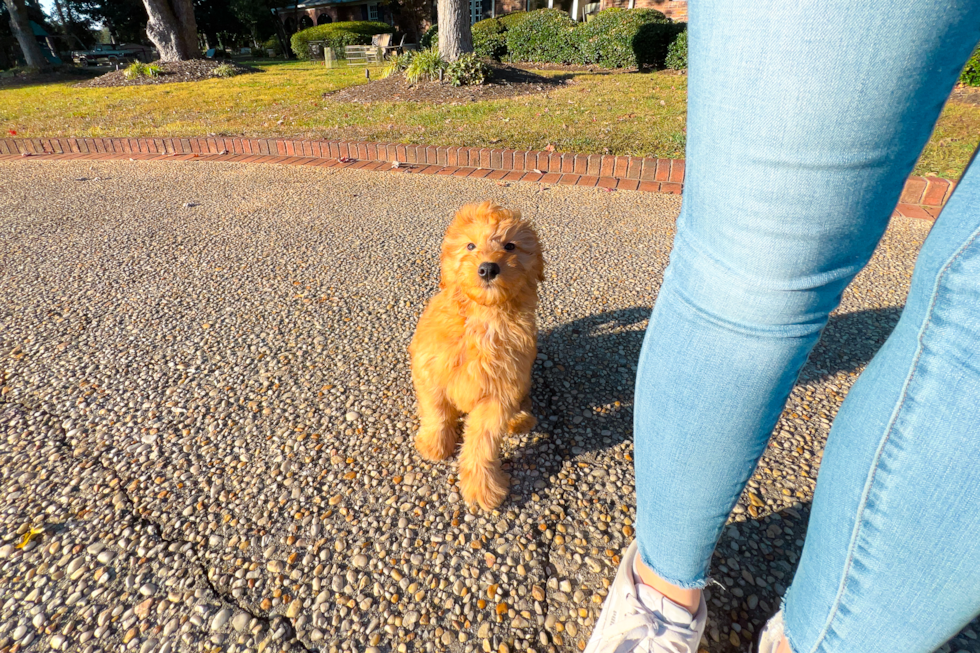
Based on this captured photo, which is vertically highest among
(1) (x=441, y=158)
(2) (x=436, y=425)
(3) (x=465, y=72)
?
(3) (x=465, y=72)

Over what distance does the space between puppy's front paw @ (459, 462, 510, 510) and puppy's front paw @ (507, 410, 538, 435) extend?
0.29 meters

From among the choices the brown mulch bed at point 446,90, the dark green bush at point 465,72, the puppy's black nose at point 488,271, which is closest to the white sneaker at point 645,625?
the puppy's black nose at point 488,271

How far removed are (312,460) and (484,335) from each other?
87cm

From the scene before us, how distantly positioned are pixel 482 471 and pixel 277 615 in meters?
0.75

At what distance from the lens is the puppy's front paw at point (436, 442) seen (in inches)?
76.1

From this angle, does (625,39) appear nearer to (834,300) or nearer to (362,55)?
(362,55)

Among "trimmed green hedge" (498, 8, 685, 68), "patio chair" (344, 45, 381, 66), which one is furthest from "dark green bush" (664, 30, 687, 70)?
"patio chair" (344, 45, 381, 66)

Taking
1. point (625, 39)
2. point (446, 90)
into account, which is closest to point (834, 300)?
point (446, 90)

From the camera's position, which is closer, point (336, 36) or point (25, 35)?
point (25, 35)

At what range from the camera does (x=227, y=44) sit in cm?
3316

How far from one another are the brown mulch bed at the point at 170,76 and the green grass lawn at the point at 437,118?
2.39 meters

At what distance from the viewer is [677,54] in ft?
39.4

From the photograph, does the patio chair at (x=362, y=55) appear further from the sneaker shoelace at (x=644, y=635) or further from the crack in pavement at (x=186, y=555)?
Answer: the sneaker shoelace at (x=644, y=635)

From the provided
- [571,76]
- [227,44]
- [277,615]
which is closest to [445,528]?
[277,615]
